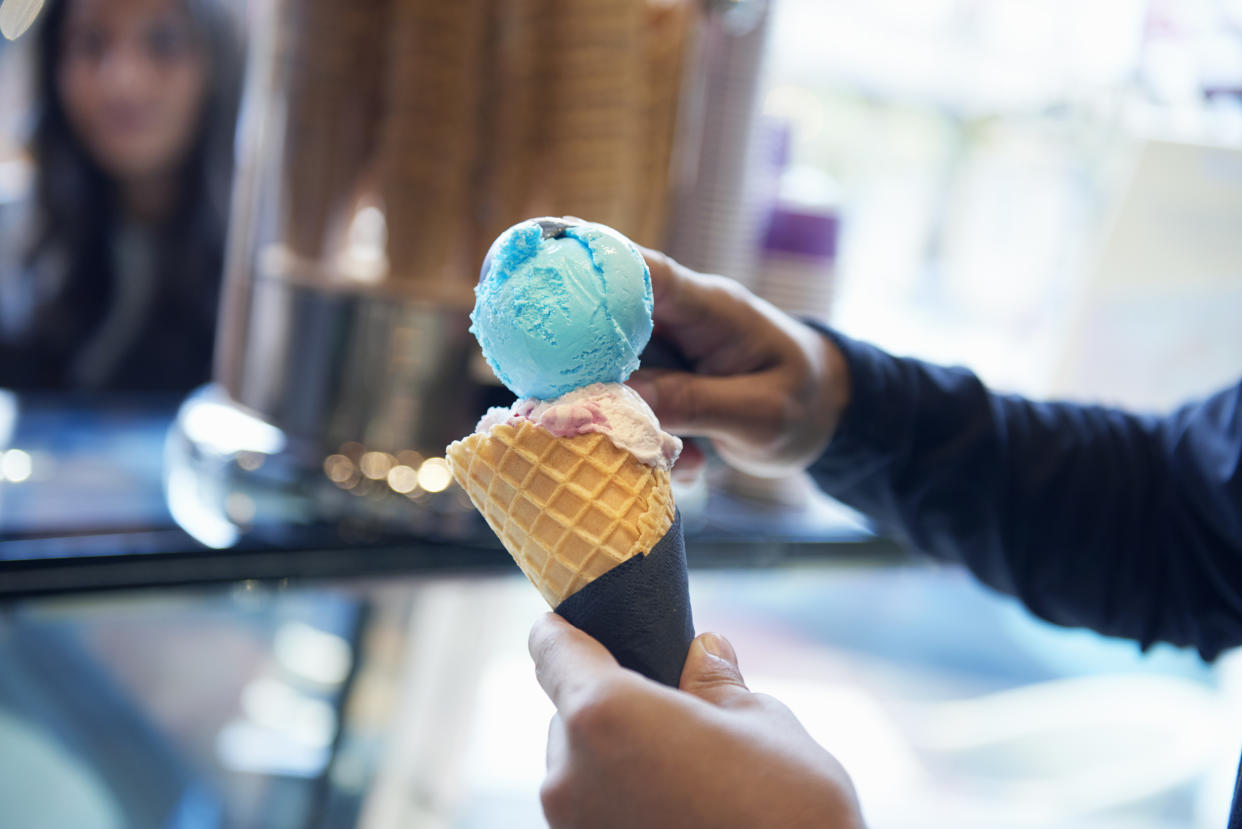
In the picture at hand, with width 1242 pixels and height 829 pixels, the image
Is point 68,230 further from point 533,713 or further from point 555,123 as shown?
point 533,713

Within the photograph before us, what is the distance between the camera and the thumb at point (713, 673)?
40 cm

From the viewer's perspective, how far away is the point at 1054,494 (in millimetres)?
730

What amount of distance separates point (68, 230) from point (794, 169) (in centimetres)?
84

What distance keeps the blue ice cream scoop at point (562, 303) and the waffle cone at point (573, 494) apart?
3 cm

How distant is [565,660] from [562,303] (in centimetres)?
16

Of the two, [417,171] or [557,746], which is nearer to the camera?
[557,746]

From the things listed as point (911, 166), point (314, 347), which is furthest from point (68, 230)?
point (911, 166)

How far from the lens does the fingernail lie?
42 cm

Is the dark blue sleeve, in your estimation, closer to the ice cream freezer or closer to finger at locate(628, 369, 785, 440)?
finger at locate(628, 369, 785, 440)

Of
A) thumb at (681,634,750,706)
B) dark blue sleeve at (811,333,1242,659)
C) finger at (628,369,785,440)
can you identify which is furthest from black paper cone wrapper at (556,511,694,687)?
dark blue sleeve at (811,333,1242,659)

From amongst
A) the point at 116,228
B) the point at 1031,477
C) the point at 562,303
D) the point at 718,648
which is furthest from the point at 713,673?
the point at 116,228

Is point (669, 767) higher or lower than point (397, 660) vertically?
higher

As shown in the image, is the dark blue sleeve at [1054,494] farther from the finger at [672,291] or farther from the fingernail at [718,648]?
the fingernail at [718,648]

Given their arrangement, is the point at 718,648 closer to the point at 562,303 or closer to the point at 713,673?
the point at 713,673
